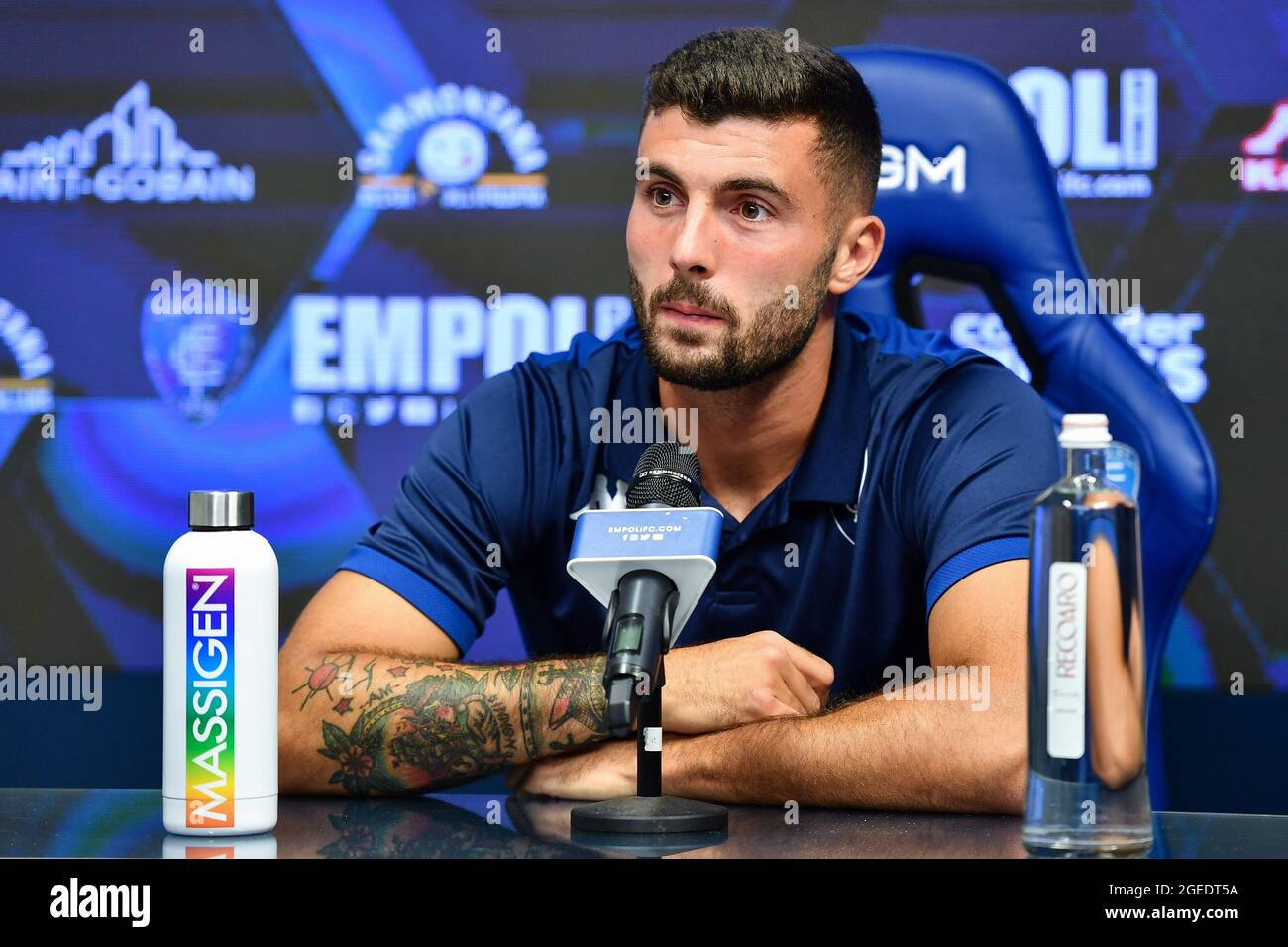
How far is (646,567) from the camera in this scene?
1.10 meters

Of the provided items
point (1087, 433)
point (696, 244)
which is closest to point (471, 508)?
point (696, 244)

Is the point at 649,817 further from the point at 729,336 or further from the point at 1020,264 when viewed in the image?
the point at 1020,264

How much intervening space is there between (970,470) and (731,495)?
1.14 feet

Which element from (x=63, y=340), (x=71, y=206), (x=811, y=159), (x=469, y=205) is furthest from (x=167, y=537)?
(x=811, y=159)

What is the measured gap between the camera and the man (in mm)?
1524

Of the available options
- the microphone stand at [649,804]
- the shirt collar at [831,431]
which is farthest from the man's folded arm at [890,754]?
the shirt collar at [831,431]

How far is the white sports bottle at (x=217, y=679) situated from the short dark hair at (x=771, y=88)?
96 centimetres

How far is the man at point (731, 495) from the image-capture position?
1.52 m

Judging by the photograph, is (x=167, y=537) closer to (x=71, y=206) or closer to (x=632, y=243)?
(x=71, y=206)

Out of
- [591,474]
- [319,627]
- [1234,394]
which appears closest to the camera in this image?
[319,627]

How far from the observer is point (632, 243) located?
1870 mm

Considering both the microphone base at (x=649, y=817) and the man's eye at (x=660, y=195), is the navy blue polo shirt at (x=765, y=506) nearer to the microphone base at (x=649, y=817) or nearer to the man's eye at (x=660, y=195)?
the man's eye at (x=660, y=195)

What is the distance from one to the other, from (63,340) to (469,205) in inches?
30.2

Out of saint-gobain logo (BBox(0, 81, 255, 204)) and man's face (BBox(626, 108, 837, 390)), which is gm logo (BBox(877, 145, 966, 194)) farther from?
saint-gobain logo (BBox(0, 81, 255, 204))
